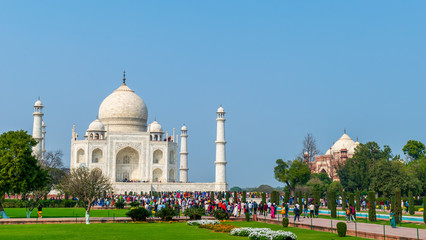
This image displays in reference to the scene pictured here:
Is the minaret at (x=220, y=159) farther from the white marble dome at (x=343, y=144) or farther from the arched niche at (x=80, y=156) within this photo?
the white marble dome at (x=343, y=144)

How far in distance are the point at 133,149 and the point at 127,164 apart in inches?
72.6

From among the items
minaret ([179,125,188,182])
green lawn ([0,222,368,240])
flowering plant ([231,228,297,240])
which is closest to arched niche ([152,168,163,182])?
minaret ([179,125,188,182])

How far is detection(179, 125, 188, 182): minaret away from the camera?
217 ft

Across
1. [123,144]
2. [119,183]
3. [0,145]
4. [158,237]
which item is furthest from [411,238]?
[123,144]

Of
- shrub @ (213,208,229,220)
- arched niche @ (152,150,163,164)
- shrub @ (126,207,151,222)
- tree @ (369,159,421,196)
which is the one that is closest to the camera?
shrub @ (126,207,151,222)

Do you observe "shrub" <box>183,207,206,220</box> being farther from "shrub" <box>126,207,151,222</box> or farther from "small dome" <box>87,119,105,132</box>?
"small dome" <box>87,119,105,132</box>

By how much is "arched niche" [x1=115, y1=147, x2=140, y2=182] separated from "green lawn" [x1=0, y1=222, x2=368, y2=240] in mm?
37775

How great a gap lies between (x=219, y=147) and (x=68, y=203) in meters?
20.7

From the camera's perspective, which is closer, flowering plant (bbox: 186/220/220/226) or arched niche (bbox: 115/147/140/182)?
flowering plant (bbox: 186/220/220/226)

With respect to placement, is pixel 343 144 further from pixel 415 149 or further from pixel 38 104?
pixel 38 104

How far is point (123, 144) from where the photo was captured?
207 ft

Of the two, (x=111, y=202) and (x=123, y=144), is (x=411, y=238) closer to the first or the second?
(x=111, y=202)

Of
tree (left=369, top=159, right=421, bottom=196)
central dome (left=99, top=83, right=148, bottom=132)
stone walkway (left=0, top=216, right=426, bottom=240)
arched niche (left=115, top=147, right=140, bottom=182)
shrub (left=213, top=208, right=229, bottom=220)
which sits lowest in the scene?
stone walkway (left=0, top=216, right=426, bottom=240)

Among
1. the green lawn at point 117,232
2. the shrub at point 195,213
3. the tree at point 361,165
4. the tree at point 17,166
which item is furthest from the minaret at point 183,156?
the green lawn at point 117,232
